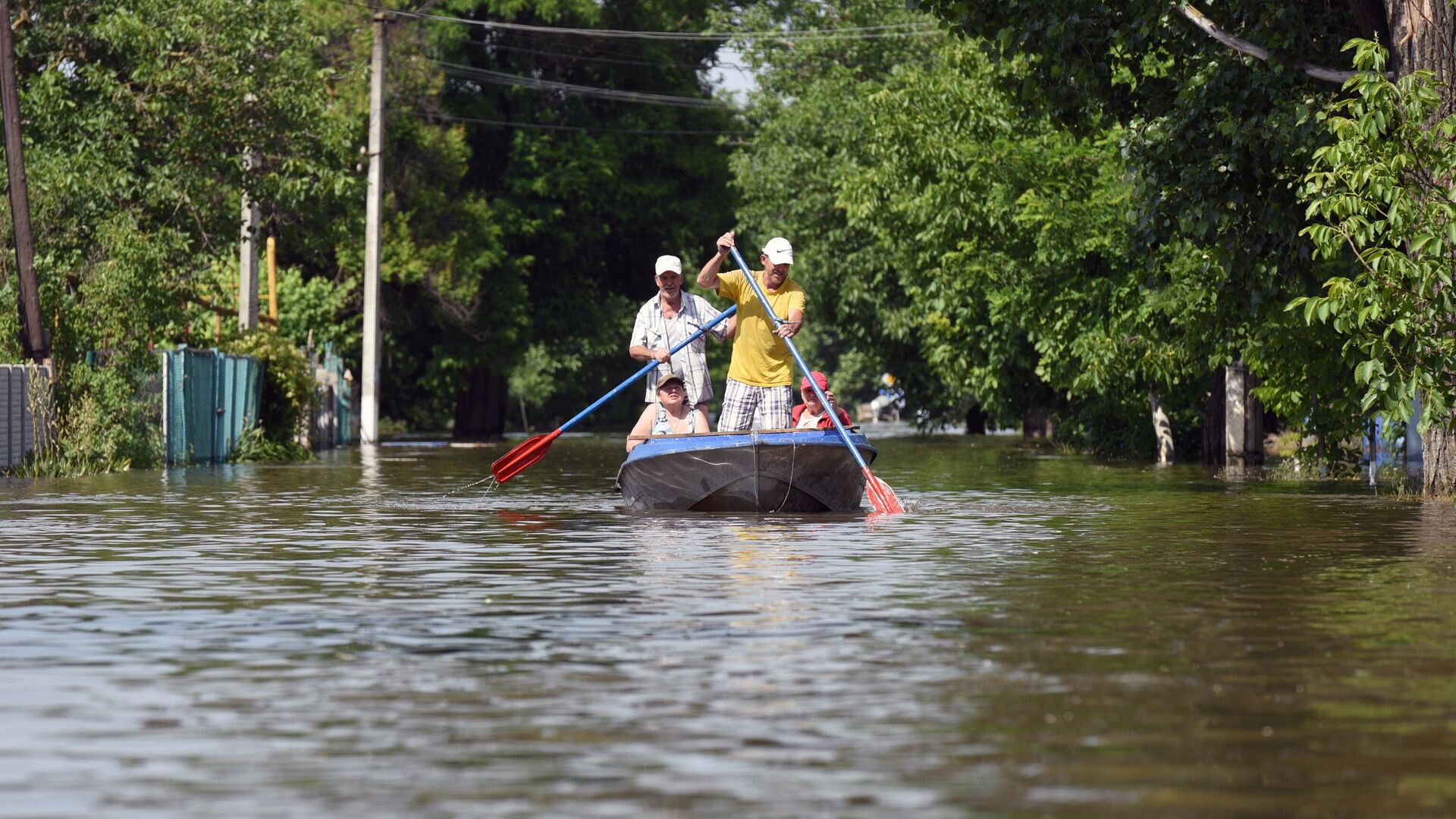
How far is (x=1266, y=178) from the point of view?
23.9m

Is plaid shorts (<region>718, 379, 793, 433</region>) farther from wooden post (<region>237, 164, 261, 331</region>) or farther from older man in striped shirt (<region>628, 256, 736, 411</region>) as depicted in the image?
wooden post (<region>237, 164, 261, 331</region>)

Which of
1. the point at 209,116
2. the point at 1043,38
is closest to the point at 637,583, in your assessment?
the point at 1043,38

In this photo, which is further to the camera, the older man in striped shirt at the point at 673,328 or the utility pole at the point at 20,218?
the utility pole at the point at 20,218

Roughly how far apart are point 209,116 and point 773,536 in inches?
844

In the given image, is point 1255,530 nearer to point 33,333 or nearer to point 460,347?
point 33,333

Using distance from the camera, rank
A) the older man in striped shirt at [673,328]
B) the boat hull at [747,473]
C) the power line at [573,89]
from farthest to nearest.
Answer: the power line at [573,89], the older man in striped shirt at [673,328], the boat hull at [747,473]

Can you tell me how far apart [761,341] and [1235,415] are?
53.0 feet

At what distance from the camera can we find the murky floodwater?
7.14 metres

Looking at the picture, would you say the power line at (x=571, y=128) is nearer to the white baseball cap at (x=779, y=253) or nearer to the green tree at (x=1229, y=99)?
the green tree at (x=1229, y=99)

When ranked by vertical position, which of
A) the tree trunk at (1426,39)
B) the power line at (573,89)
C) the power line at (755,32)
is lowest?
the tree trunk at (1426,39)

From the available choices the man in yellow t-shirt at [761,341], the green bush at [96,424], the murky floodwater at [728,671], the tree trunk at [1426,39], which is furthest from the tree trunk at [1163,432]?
the murky floodwater at [728,671]

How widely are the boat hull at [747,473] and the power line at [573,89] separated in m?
41.2

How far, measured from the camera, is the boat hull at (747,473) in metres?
21.0

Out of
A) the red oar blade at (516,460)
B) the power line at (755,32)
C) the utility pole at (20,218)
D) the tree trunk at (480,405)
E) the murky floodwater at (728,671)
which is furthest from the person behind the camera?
the tree trunk at (480,405)
